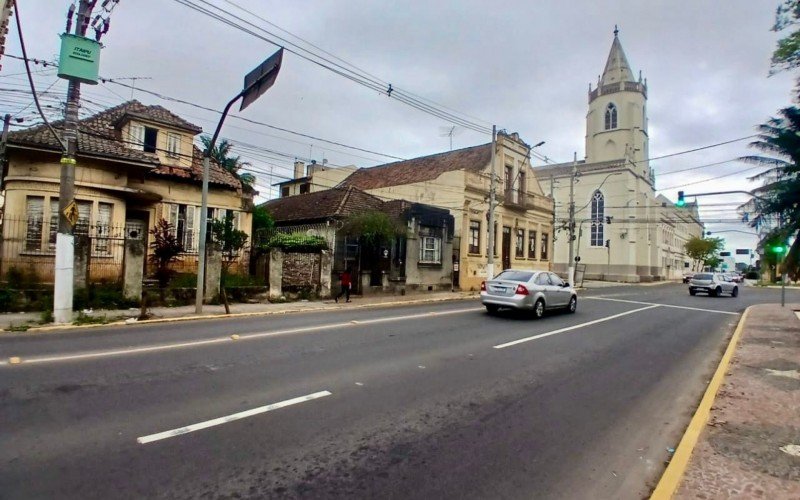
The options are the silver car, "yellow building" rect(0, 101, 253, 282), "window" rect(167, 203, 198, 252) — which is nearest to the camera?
the silver car

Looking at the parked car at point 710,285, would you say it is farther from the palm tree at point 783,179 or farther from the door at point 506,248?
the palm tree at point 783,179

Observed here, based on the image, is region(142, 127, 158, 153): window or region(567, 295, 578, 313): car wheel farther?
region(142, 127, 158, 153): window

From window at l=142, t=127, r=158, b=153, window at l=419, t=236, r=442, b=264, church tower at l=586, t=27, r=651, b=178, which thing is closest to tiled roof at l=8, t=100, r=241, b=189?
window at l=142, t=127, r=158, b=153

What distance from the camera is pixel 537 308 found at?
14.6 meters

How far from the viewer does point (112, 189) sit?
57.2 feet

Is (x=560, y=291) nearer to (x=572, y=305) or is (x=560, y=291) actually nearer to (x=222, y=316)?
(x=572, y=305)

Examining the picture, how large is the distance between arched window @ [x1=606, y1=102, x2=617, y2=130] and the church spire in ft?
9.92

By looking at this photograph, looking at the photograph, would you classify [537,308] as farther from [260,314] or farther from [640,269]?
[640,269]

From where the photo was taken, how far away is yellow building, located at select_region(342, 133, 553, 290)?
2958 cm

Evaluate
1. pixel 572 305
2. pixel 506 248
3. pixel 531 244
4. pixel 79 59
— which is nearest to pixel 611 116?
pixel 531 244

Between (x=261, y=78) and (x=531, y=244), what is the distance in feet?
93.5

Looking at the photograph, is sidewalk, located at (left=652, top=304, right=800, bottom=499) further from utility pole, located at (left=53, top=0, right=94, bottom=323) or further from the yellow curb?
utility pole, located at (left=53, top=0, right=94, bottom=323)

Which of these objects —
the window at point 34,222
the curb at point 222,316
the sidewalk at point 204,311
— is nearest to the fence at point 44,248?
the window at point 34,222

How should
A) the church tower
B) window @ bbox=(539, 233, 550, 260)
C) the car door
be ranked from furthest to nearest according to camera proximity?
the church tower → window @ bbox=(539, 233, 550, 260) → the car door
